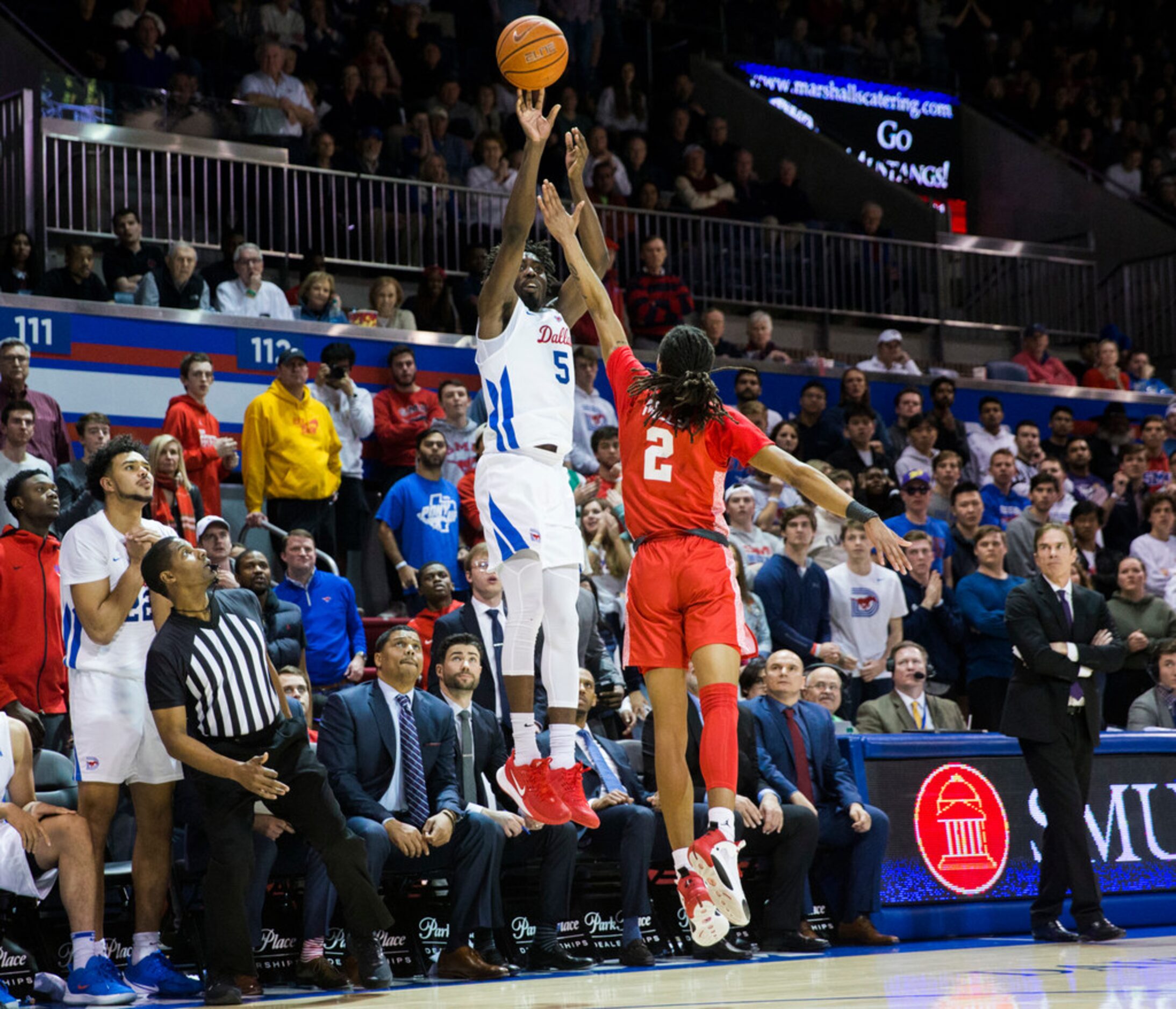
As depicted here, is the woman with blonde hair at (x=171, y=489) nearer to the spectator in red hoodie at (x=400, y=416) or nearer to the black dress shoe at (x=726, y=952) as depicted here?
the spectator in red hoodie at (x=400, y=416)

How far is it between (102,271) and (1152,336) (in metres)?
13.3

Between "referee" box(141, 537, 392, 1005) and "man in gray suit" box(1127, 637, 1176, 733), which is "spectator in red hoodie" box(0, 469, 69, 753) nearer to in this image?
Answer: "referee" box(141, 537, 392, 1005)

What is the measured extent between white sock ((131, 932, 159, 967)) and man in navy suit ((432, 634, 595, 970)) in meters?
1.67

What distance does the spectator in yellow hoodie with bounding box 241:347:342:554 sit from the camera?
11484 mm

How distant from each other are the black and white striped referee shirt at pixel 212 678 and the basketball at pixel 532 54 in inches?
118

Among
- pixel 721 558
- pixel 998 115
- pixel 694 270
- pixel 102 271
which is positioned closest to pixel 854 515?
pixel 721 558

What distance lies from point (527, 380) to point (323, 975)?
3.18 meters

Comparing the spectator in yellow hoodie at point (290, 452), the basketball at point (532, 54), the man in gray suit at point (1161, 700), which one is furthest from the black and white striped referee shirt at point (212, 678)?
the man in gray suit at point (1161, 700)

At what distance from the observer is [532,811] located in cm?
640

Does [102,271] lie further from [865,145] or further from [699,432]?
[865,145]

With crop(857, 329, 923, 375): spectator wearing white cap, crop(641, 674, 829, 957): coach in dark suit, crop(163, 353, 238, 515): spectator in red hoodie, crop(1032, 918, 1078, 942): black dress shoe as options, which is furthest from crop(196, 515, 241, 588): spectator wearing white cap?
crop(857, 329, 923, 375): spectator wearing white cap

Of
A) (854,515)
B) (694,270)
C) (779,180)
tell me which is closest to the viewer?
(854,515)

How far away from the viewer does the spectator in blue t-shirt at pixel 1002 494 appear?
45.6 ft

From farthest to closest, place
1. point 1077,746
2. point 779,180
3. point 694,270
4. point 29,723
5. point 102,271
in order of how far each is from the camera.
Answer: point 779,180 < point 694,270 < point 102,271 < point 1077,746 < point 29,723
